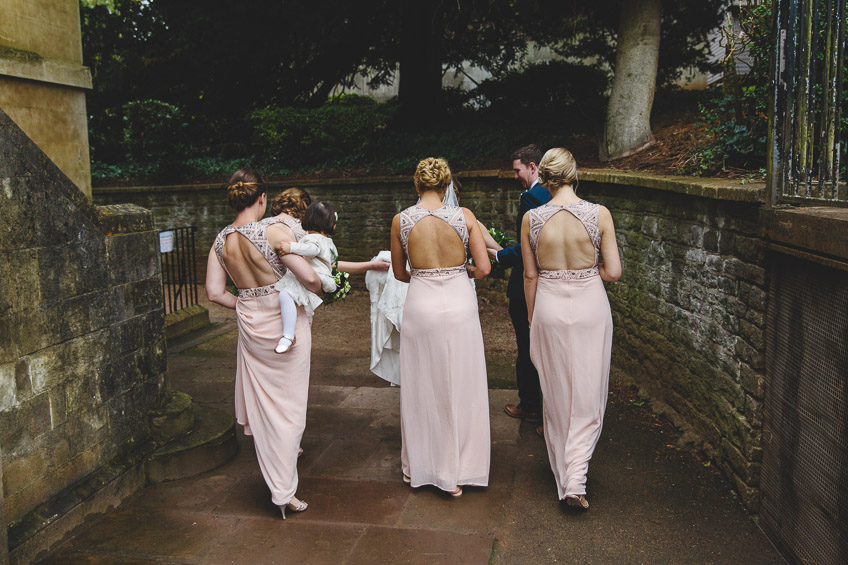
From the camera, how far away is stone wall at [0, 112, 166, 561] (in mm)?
3717

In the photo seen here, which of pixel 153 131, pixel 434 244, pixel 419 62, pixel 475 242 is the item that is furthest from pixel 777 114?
pixel 153 131

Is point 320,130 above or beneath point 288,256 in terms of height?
above

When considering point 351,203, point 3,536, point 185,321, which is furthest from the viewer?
point 351,203

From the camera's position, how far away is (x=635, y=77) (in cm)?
956

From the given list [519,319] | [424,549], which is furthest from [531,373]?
[424,549]

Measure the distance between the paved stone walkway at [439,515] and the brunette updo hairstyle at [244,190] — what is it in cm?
193

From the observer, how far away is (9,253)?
3697mm

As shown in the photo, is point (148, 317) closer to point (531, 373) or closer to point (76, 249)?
point (76, 249)

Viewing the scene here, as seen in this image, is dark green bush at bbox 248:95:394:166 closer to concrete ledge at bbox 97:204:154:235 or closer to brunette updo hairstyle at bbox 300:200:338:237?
brunette updo hairstyle at bbox 300:200:338:237

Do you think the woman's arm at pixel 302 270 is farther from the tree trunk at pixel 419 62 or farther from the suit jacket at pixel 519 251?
the tree trunk at pixel 419 62

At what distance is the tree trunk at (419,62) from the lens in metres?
13.9

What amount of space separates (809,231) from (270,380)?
3126 millimetres

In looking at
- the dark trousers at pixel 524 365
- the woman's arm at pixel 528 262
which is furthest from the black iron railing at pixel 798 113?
the dark trousers at pixel 524 365

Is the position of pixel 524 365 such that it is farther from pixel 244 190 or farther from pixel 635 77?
pixel 635 77
